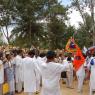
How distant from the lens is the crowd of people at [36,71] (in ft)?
29.8

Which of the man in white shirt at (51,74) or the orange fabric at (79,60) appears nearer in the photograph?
the man in white shirt at (51,74)

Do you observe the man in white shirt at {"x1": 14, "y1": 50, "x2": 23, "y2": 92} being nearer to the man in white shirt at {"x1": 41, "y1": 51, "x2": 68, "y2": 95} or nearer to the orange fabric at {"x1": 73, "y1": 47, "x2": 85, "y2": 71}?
the orange fabric at {"x1": 73, "y1": 47, "x2": 85, "y2": 71}

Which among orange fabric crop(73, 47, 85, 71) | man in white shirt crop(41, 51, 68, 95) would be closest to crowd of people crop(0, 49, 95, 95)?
man in white shirt crop(41, 51, 68, 95)

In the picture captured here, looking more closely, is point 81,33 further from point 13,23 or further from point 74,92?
point 74,92

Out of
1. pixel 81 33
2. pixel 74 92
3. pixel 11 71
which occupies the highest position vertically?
pixel 81 33

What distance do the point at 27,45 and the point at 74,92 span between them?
57.8ft

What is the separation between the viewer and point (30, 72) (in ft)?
41.8

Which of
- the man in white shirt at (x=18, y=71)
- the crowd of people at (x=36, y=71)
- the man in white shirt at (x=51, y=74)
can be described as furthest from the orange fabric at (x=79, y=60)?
the man in white shirt at (x=51, y=74)

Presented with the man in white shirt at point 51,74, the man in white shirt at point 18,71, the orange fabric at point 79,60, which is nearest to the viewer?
the man in white shirt at point 51,74

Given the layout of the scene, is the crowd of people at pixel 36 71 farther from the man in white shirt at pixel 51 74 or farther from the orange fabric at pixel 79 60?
the orange fabric at pixel 79 60

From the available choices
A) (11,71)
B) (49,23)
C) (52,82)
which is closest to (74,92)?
(11,71)

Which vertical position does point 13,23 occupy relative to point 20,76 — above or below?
above

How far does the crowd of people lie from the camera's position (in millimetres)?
9086

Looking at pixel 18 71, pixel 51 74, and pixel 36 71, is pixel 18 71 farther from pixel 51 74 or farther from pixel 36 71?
pixel 51 74
